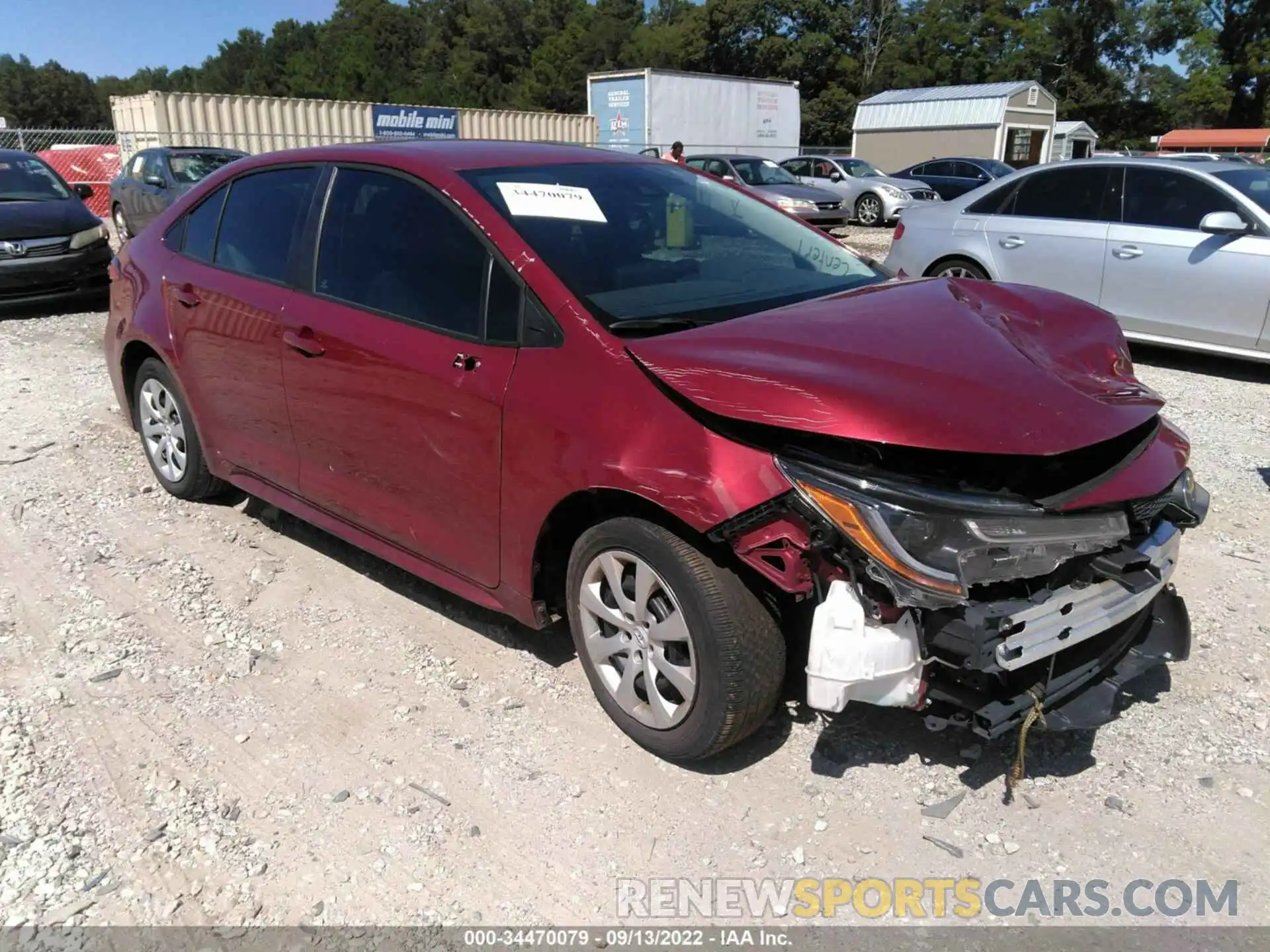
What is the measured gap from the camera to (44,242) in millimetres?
9969

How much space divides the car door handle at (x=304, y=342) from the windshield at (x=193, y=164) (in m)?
11.1

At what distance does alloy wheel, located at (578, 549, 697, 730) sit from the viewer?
8.93ft

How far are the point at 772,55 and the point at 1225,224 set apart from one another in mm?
72046

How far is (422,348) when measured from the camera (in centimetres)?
320

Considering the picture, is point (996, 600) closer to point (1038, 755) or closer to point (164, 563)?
point (1038, 755)

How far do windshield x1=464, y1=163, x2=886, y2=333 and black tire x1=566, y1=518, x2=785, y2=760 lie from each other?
2.14ft

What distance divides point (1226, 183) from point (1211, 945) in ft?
21.7

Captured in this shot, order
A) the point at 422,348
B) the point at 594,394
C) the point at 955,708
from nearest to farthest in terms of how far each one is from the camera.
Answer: the point at 955,708 < the point at 594,394 < the point at 422,348

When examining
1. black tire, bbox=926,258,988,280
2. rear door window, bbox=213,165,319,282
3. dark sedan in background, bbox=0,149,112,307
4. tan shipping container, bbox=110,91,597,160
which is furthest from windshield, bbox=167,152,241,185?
rear door window, bbox=213,165,319,282

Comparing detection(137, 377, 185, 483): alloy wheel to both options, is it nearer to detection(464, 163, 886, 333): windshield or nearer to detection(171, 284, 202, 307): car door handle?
detection(171, 284, 202, 307): car door handle

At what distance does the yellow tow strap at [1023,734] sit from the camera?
253 cm

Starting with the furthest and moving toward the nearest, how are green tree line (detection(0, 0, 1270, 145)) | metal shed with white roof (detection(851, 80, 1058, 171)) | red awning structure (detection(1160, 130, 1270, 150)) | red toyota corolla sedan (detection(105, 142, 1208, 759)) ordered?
green tree line (detection(0, 0, 1270, 145))
red awning structure (detection(1160, 130, 1270, 150))
metal shed with white roof (detection(851, 80, 1058, 171))
red toyota corolla sedan (detection(105, 142, 1208, 759))

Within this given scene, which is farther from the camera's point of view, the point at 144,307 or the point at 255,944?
the point at 144,307

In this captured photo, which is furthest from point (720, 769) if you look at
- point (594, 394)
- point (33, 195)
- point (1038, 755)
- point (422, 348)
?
point (33, 195)
